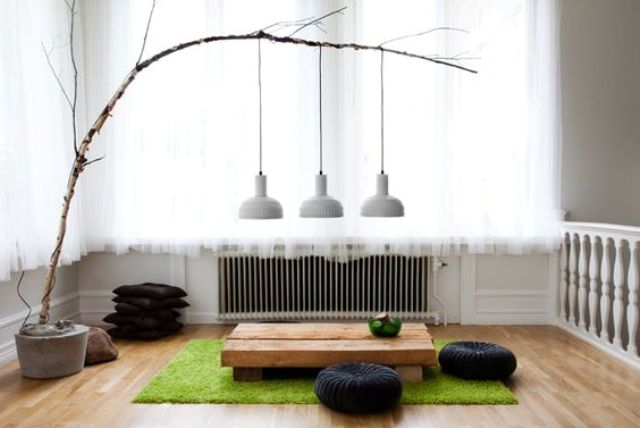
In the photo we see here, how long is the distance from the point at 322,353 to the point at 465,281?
2064 millimetres

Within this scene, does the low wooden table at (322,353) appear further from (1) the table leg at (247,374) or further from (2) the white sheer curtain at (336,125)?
(2) the white sheer curtain at (336,125)

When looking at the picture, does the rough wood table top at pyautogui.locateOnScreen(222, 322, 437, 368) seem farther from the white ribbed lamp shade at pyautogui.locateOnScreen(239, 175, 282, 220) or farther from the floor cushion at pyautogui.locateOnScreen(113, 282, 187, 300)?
the floor cushion at pyautogui.locateOnScreen(113, 282, 187, 300)

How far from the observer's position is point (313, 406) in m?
3.05

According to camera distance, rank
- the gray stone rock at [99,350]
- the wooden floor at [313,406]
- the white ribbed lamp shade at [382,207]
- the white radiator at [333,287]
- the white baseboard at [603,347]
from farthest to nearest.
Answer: the white radiator at [333,287]
the gray stone rock at [99,350]
the white baseboard at [603,347]
the wooden floor at [313,406]
the white ribbed lamp shade at [382,207]

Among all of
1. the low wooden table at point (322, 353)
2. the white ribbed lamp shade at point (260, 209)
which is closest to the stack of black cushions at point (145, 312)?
the low wooden table at point (322, 353)

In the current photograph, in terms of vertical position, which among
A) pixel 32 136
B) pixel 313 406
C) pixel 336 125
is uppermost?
pixel 336 125

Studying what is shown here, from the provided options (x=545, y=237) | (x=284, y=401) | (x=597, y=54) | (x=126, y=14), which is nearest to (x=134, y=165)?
(x=126, y=14)

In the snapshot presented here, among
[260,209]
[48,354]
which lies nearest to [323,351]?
[260,209]

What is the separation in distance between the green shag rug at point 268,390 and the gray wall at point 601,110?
7.65 ft

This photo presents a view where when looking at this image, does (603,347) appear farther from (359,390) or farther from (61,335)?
(61,335)

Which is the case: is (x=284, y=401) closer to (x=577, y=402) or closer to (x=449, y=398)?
(x=449, y=398)

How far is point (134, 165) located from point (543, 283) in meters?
3.64

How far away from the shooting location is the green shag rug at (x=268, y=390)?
3.13m

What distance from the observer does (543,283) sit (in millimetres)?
4969
